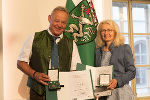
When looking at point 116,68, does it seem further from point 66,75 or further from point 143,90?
point 143,90

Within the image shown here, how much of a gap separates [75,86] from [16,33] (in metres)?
1.15

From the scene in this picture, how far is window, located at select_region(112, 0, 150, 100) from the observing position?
399 cm

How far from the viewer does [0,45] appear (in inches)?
92.3

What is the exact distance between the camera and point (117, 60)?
186cm

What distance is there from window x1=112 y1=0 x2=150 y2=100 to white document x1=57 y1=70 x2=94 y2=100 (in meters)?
2.47

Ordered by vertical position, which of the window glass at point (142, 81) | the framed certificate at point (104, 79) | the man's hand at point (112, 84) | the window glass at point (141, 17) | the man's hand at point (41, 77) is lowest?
the window glass at point (142, 81)

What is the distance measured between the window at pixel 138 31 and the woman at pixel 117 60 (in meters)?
2.12

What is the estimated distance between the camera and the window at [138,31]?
3.99m

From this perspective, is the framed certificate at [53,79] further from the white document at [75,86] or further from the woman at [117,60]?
the woman at [117,60]

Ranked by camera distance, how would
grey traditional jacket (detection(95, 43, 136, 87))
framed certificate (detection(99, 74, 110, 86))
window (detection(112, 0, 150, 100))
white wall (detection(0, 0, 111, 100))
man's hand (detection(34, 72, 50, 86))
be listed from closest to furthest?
man's hand (detection(34, 72, 50, 86))
framed certificate (detection(99, 74, 110, 86))
grey traditional jacket (detection(95, 43, 136, 87))
white wall (detection(0, 0, 111, 100))
window (detection(112, 0, 150, 100))

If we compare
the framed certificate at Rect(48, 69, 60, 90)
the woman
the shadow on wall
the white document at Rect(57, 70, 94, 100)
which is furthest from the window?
the framed certificate at Rect(48, 69, 60, 90)

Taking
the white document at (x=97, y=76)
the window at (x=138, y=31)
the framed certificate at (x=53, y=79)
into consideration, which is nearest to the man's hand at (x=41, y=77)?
the framed certificate at (x=53, y=79)

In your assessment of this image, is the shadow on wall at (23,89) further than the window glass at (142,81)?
No

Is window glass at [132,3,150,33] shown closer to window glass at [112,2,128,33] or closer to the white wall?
window glass at [112,2,128,33]
